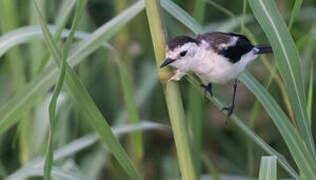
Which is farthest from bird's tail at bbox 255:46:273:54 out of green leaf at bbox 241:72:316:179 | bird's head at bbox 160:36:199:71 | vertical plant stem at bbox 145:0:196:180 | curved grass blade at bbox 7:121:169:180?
vertical plant stem at bbox 145:0:196:180

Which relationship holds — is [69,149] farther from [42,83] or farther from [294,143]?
[294,143]

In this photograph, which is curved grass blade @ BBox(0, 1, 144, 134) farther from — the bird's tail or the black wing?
the bird's tail

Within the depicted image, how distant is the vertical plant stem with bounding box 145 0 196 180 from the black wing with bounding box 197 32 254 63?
491 millimetres

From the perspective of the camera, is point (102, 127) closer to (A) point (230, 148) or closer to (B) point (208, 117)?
(A) point (230, 148)

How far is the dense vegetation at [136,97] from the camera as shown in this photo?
1.43 m

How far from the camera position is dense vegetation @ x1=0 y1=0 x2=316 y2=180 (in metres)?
1.43

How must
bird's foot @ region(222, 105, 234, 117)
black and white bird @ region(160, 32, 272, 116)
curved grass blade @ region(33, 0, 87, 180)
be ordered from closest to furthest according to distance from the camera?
curved grass blade @ region(33, 0, 87, 180) → bird's foot @ region(222, 105, 234, 117) → black and white bird @ region(160, 32, 272, 116)

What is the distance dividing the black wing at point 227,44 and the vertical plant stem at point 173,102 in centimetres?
49

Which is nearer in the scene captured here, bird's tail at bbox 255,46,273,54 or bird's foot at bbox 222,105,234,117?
bird's foot at bbox 222,105,234,117

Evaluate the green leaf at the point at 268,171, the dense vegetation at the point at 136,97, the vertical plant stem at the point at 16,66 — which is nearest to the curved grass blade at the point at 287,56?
the dense vegetation at the point at 136,97

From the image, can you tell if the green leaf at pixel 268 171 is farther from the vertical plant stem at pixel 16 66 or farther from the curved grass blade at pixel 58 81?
the vertical plant stem at pixel 16 66

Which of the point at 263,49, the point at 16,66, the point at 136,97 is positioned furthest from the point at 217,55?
the point at 136,97

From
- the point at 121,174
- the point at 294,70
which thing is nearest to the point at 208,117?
the point at 121,174

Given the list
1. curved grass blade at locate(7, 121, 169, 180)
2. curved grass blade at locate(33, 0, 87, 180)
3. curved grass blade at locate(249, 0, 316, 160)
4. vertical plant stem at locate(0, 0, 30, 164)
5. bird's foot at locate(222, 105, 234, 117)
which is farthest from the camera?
vertical plant stem at locate(0, 0, 30, 164)
